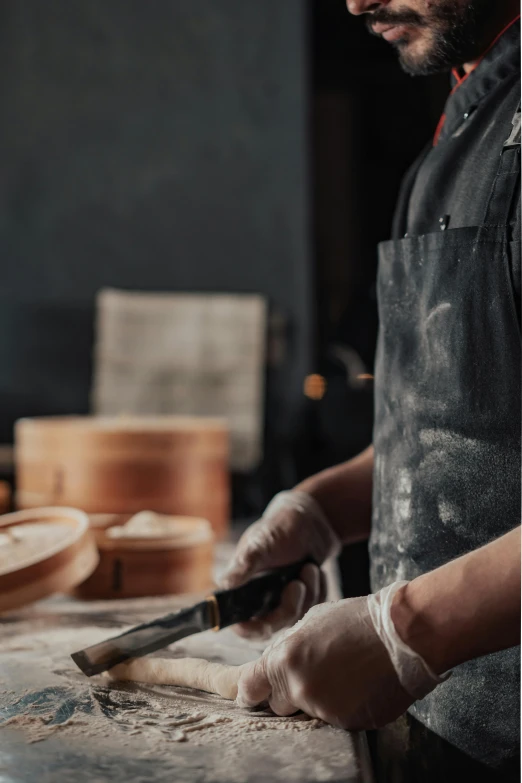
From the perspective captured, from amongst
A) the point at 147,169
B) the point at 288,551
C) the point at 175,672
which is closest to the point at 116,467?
the point at 288,551

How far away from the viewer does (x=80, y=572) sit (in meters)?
1.71

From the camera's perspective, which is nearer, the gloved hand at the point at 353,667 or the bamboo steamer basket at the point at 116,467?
the gloved hand at the point at 353,667

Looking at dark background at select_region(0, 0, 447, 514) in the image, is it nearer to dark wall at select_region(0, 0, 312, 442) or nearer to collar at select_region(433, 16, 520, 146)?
dark wall at select_region(0, 0, 312, 442)

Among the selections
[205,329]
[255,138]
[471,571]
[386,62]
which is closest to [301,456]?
[205,329]

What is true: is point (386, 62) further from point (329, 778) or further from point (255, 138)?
point (329, 778)

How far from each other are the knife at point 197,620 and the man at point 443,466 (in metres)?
0.03

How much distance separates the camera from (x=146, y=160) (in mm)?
3744

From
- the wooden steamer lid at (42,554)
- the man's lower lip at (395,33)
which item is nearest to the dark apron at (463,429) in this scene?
the man's lower lip at (395,33)

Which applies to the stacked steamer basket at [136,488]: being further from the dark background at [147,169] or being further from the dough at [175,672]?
the dark background at [147,169]

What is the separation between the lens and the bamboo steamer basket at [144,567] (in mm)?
1890

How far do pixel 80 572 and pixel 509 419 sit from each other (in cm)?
94

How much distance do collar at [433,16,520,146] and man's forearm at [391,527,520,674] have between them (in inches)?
32.3

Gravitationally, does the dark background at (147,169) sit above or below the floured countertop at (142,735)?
above

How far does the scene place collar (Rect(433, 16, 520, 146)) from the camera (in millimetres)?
1394
